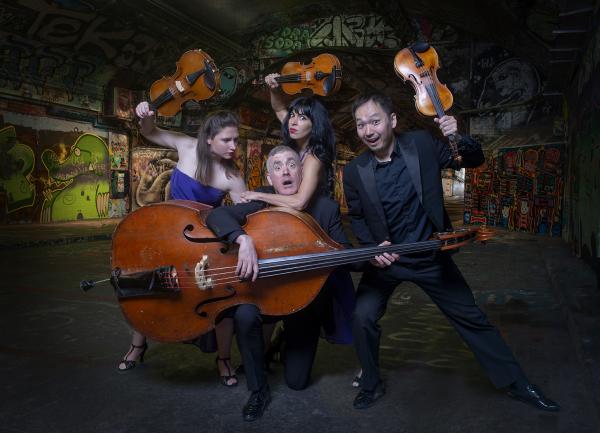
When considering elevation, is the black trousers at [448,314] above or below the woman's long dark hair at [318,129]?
below

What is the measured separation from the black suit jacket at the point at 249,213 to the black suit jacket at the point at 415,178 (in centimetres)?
14

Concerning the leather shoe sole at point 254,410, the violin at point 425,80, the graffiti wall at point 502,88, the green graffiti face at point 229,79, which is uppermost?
the green graffiti face at point 229,79

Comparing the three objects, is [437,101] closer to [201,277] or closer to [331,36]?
[201,277]

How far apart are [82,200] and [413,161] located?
14.7 m

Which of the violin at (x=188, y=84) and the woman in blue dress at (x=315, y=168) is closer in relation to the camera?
the woman in blue dress at (x=315, y=168)

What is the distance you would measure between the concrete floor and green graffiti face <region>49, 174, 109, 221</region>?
9416mm

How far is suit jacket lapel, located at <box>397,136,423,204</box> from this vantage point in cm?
287

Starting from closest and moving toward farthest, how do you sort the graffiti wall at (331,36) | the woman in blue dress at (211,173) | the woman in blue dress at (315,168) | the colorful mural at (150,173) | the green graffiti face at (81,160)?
the woman in blue dress at (315,168), the woman in blue dress at (211,173), the graffiti wall at (331,36), the green graffiti face at (81,160), the colorful mural at (150,173)

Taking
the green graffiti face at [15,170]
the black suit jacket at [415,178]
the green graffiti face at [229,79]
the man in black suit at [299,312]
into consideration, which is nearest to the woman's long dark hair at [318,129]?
the man in black suit at [299,312]

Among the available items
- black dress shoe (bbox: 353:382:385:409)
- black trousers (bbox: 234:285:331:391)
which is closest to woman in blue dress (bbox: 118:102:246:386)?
black trousers (bbox: 234:285:331:391)

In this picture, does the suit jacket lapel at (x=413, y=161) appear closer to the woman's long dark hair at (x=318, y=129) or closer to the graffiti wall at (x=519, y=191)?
the woman's long dark hair at (x=318, y=129)

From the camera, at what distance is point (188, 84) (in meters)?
3.55

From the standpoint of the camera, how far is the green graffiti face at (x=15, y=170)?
12.9 m

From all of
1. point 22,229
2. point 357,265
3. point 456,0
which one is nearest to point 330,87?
point 357,265
